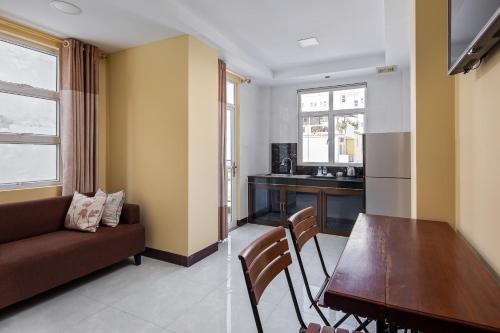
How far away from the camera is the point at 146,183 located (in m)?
3.36

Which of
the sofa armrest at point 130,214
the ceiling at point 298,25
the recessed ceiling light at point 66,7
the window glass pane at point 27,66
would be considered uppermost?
the ceiling at point 298,25

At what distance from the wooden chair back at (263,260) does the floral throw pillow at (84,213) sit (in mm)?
2308

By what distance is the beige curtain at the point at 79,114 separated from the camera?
3111mm

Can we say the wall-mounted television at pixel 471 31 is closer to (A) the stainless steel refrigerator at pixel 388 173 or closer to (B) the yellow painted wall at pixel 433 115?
(B) the yellow painted wall at pixel 433 115

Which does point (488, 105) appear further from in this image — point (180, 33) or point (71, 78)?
point (71, 78)

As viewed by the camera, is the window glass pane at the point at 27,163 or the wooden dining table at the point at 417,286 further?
the window glass pane at the point at 27,163

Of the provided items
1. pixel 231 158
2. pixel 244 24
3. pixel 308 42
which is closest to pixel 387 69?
pixel 308 42

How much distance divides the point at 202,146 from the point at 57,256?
180cm

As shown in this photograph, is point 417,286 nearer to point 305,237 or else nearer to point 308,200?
point 305,237

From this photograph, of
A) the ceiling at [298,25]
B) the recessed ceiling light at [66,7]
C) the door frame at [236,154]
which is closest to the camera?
the recessed ceiling light at [66,7]

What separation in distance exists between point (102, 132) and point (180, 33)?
1.73 metres

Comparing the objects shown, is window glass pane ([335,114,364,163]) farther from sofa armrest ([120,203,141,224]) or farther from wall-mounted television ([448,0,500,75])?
sofa armrest ([120,203,141,224])

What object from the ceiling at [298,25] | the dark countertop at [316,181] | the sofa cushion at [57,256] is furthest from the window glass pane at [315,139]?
the sofa cushion at [57,256]

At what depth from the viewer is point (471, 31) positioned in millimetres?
1179
